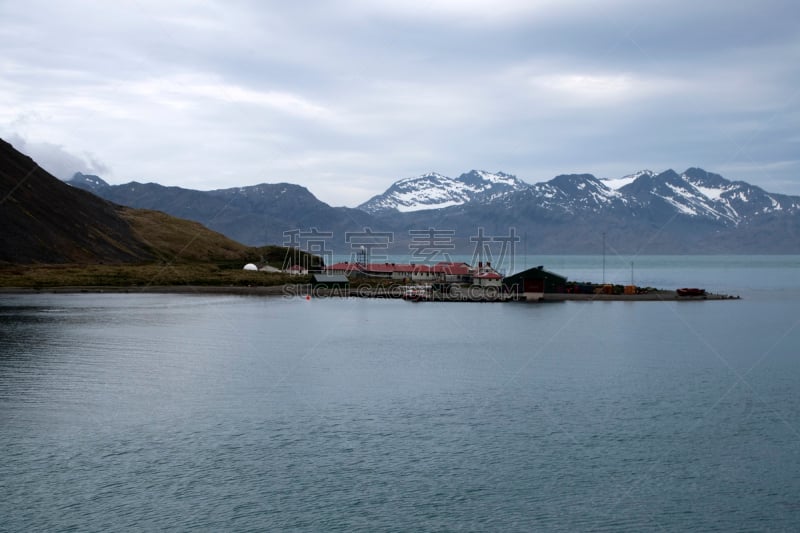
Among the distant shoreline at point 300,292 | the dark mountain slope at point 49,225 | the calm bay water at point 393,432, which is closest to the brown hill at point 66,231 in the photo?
the dark mountain slope at point 49,225

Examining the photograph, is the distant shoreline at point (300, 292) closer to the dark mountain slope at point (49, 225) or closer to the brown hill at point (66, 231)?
the brown hill at point (66, 231)

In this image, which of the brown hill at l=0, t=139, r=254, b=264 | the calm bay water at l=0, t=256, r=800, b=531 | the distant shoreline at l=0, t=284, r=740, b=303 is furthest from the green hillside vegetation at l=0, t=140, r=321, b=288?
the calm bay water at l=0, t=256, r=800, b=531

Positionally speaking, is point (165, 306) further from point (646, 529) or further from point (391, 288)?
point (646, 529)

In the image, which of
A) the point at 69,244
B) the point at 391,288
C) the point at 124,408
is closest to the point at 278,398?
the point at 124,408

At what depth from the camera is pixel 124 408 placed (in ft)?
119

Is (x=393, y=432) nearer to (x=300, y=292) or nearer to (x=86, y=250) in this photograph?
(x=300, y=292)

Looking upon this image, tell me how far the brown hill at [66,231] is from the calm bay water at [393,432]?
67787 millimetres

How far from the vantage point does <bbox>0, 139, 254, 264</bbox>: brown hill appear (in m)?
123

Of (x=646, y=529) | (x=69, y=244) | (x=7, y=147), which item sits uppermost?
(x=7, y=147)

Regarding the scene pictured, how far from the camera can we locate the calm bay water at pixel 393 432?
79.6ft

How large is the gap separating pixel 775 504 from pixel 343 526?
14397 mm

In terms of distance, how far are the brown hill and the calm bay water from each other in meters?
67.8

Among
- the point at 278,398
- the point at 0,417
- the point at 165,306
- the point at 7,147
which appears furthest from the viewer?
the point at 7,147

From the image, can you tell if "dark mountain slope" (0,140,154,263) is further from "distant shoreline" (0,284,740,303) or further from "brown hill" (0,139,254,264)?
"distant shoreline" (0,284,740,303)
